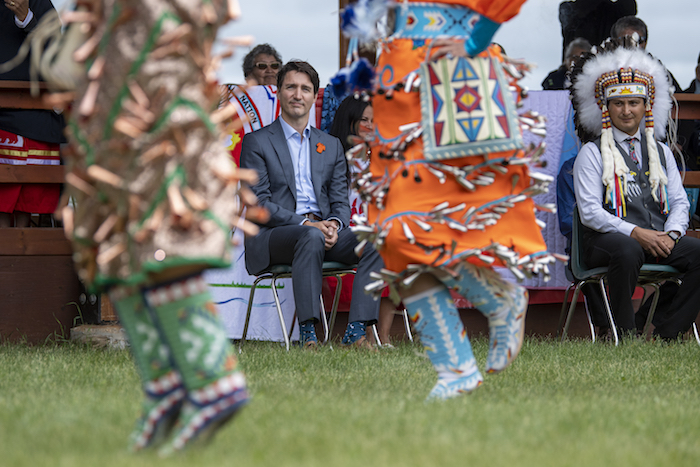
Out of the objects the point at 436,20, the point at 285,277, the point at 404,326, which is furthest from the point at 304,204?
the point at 436,20

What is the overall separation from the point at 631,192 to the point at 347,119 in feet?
5.98

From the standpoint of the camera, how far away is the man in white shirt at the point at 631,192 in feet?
15.8

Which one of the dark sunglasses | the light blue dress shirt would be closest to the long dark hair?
the light blue dress shirt

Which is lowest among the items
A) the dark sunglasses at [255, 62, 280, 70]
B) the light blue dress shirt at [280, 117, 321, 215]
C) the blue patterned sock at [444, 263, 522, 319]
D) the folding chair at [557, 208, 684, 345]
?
the folding chair at [557, 208, 684, 345]

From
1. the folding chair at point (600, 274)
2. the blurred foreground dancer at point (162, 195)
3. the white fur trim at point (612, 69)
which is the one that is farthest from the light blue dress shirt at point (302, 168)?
the blurred foreground dancer at point (162, 195)

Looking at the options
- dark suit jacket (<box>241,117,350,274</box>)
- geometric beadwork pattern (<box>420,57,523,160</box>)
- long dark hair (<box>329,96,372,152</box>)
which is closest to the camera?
geometric beadwork pattern (<box>420,57,523,160</box>)

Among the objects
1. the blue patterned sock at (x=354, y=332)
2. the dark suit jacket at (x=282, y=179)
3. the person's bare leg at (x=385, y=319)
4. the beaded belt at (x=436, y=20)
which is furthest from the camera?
the person's bare leg at (x=385, y=319)

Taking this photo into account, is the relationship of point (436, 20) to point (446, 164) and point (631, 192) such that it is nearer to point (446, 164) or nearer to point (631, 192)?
point (446, 164)

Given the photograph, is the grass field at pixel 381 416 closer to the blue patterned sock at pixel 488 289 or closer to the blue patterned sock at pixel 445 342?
the blue patterned sock at pixel 445 342

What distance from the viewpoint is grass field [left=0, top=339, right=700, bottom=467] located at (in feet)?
→ 5.68

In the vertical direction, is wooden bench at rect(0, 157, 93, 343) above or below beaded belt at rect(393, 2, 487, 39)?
below

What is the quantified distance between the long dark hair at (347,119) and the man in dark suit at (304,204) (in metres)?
0.18

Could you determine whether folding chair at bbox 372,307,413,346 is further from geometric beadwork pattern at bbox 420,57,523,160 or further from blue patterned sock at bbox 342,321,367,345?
geometric beadwork pattern at bbox 420,57,523,160

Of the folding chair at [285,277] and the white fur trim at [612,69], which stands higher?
the white fur trim at [612,69]
